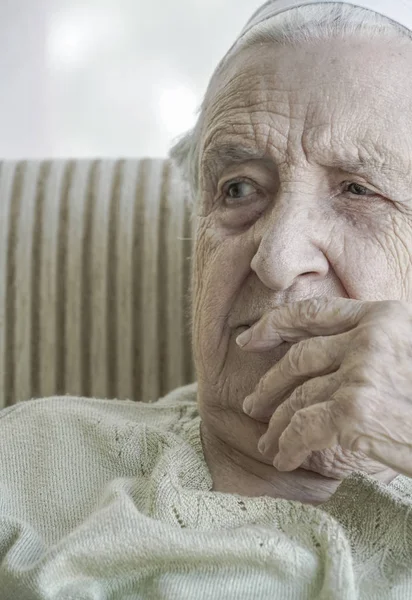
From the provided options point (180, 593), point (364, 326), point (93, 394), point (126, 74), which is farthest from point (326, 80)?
point (126, 74)

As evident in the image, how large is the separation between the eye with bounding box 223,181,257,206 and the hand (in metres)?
0.25

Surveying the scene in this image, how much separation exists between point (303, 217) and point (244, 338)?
19 centimetres

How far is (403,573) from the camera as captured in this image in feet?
3.28

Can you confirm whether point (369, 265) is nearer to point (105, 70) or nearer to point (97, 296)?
point (97, 296)

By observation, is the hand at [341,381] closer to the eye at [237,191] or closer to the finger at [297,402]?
the finger at [297,402]

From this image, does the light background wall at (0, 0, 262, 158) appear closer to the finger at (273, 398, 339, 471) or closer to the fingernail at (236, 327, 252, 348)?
the fingernail at (236, 327, 252, 348)

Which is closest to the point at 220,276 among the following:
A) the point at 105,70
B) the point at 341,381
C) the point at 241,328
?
the point at 241,328

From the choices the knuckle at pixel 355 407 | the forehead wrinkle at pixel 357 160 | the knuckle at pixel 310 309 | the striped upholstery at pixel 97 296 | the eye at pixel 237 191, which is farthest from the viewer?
the striped upholstery at pixel 97 296

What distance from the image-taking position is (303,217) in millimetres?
1149

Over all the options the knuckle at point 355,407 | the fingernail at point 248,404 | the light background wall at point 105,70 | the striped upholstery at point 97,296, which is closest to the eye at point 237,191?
the fingernail at point 248,404

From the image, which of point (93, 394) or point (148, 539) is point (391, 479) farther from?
point (93, 394)

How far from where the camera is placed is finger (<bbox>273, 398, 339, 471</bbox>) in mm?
951

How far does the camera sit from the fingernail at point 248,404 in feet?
3.67

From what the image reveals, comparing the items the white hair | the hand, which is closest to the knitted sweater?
the hand
